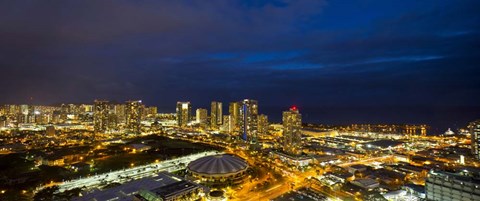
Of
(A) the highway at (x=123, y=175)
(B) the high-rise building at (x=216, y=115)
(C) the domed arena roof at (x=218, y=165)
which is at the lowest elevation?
(A) the highway at (x=123, y=175)

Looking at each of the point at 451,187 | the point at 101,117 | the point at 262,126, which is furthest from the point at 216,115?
the point at 451,187

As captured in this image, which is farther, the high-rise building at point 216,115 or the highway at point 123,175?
the high-rise building at point 216,115

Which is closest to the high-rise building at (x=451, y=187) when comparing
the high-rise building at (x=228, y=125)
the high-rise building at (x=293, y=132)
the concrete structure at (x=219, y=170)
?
the concrete structure at (x=219, y=170)

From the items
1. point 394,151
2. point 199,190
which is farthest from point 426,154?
point 199,190

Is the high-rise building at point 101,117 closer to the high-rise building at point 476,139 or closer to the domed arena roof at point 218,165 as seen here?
the domed arena roof at point 218,165

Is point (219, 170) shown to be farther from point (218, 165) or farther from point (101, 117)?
point (101, 117)

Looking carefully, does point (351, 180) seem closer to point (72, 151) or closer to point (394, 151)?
point (394, 151)
